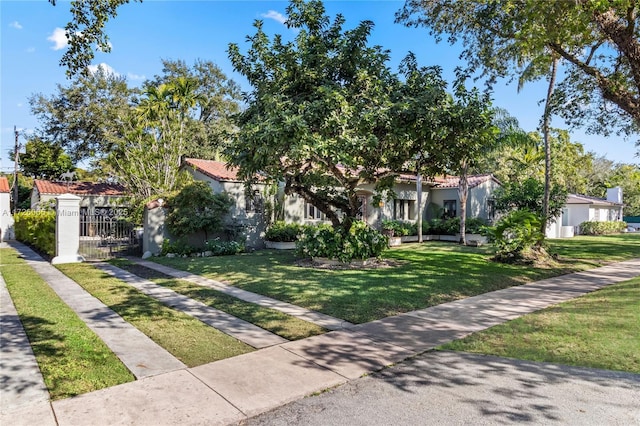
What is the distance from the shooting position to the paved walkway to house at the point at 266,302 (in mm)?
7016

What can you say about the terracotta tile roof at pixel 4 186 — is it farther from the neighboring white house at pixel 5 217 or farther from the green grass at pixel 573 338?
the green grass at pixel 573 338

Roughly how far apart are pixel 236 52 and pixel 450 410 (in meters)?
12.2

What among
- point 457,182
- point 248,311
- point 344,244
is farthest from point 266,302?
point 457,182

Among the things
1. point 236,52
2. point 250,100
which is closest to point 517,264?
point 250,100

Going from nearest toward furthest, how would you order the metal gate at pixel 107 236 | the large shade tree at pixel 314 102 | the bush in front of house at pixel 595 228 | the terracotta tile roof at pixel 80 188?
the large shade tree at pixel 314 102 < the metal gate at pixel 107 236 < the terracotta tile roof at pixel 80 188 < the bush in front of house at pixel 595 228

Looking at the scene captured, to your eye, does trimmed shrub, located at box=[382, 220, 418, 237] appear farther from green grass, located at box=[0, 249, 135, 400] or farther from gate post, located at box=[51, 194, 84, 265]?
green grass, located at box=[0, 249, 135, 400]

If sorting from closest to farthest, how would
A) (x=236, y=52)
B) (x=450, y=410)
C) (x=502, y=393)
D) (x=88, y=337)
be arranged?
(x=450, y=410) < (x=502, y=393) < (x=88, y=337) < (x=236, y=52)

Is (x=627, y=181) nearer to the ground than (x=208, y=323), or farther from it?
farther from it

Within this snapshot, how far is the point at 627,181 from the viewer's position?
4900 centimetres

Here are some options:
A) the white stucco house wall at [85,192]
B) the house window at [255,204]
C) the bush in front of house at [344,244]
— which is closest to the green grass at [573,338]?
the bush in front of house at [344,244]

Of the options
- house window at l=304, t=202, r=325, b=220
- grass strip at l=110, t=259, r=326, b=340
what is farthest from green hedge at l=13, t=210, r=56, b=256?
house window at l=304, t=202, r=325, b=220

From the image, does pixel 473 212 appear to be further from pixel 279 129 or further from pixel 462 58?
pixel 279 129

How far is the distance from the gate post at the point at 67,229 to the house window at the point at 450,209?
20.8m

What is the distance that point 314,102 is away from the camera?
34.7ft
